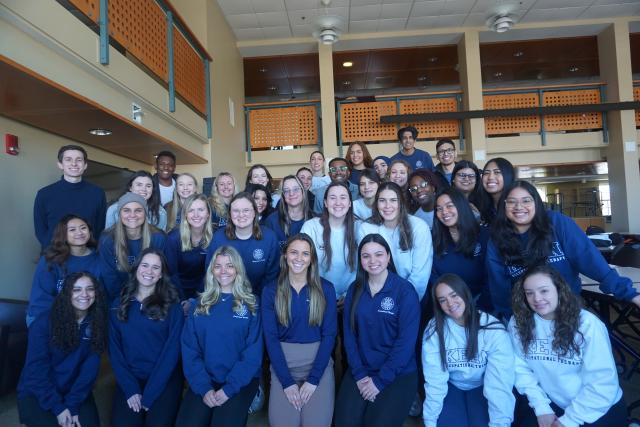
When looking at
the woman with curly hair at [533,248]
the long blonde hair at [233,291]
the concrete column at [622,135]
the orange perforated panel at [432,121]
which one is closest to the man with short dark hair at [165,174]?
the long blonde hair at [233,291]

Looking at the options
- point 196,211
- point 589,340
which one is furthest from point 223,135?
point 589,340

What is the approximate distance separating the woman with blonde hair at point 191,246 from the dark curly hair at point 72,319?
608mm

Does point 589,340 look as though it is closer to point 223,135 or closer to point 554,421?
point 554,421

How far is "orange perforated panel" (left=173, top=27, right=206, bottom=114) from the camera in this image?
5047 mm

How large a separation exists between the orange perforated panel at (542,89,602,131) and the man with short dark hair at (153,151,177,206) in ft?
25.4

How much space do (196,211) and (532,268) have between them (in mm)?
2273

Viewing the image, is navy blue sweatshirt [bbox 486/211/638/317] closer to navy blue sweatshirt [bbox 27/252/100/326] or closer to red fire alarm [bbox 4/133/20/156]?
navy blue sweatshirt [bbox 27/252/100/326]

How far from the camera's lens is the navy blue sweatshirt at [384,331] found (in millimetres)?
2289

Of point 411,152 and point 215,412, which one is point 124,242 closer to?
point 215,412

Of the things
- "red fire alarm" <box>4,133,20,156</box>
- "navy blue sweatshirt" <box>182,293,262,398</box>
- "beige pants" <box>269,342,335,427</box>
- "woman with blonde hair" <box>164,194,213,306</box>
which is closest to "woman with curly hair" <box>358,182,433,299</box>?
"beige pants" <box>269,342,335,427</box>

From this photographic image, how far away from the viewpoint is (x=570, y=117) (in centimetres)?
827

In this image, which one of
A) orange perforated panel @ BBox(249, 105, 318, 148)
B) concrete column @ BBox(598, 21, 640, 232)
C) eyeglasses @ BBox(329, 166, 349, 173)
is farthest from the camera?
orange perforated panel @ BBox(249, 105, 318, 148)

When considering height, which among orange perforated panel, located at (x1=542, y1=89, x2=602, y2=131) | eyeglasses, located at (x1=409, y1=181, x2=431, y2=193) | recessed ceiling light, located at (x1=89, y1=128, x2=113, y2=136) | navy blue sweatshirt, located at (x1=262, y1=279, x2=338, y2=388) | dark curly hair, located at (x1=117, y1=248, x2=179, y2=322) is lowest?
navy blue sweatshirt, located at (x1=262, y1=279, x2=338, y2=388)

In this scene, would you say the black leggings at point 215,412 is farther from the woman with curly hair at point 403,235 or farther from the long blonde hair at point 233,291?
the woman with curly hair at point 403,235
